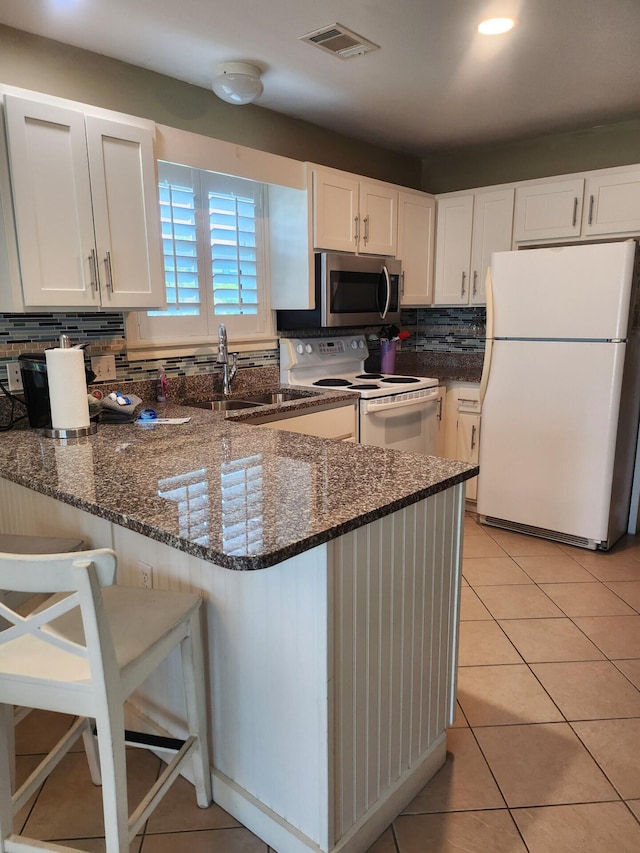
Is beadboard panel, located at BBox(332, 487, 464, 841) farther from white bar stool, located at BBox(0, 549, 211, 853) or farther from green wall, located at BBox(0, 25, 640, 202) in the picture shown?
green wall, located at BBox(0, 25, 640, 202)

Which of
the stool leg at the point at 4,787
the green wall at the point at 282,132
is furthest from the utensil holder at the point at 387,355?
the stool leg at the point at 4,787

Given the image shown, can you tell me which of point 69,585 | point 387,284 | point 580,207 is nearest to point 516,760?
point 69,585

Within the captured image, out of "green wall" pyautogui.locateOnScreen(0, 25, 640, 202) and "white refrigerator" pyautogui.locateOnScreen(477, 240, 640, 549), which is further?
"white refrigerator" pyautogui.locateOnScreen(477, 240, 640, 549)

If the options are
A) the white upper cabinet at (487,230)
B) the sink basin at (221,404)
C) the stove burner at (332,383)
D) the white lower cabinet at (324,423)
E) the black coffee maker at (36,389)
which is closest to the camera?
the black coffee maker at (36,389)

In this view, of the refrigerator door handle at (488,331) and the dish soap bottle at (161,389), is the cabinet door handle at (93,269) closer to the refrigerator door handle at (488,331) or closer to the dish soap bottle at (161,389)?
the dish soap bottle at (161,389)

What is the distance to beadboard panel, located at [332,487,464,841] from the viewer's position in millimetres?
1243

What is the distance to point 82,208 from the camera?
2092 millimetres

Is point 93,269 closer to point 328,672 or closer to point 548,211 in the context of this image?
point 328,672

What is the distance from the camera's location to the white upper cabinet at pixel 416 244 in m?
3.73

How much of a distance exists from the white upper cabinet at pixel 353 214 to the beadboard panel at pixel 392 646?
213 cm

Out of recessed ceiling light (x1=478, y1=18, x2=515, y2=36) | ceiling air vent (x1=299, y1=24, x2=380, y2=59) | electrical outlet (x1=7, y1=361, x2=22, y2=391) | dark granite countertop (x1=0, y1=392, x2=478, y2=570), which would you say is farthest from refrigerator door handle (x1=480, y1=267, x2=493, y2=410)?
electrical outlet (x1=7, y1=361, x2=22, y2=391)

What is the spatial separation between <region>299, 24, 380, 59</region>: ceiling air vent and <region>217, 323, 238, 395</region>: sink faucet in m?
1.32

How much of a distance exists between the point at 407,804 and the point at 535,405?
87.4 inches

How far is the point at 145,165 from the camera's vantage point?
7.45 feet
